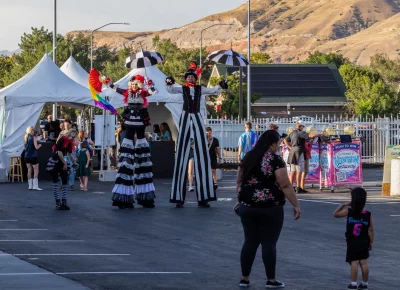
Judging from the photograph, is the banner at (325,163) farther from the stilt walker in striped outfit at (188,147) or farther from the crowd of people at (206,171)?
the stilt walker in striped outfit at (188,147)

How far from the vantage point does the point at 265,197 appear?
1073cm

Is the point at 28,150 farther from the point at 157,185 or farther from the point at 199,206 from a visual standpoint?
the point at 199,206

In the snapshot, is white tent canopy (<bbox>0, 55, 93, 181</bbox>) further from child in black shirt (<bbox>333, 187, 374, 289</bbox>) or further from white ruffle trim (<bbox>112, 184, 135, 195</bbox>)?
child in black shirt (<bbox>333, 187, 374, 289</bbox>)

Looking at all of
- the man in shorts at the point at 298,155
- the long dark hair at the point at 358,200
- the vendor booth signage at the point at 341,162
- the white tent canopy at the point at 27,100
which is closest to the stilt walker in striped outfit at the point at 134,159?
the man in shorts at the point at 298,155

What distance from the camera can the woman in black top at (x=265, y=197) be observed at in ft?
35.2

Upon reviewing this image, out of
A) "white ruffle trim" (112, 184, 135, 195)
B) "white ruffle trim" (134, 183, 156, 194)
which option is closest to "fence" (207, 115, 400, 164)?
"white ruffle trim" (134, 183, 156, 194)

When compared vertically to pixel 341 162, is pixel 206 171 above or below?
below

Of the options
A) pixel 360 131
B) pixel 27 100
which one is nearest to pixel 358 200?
pixel 27 100

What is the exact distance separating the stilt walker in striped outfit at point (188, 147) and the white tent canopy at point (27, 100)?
1067cm

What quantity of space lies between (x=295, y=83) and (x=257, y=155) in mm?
76828

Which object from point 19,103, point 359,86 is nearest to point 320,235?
point 19,103

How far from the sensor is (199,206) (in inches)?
830

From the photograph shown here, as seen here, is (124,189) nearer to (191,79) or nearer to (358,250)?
(191,79)

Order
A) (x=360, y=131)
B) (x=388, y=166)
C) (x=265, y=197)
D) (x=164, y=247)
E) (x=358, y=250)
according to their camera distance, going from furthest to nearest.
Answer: (x=360, y=131) < (x=388, y=166) < (x=164, y=247) < (x=265, y=197) < (x=358, y=250)
